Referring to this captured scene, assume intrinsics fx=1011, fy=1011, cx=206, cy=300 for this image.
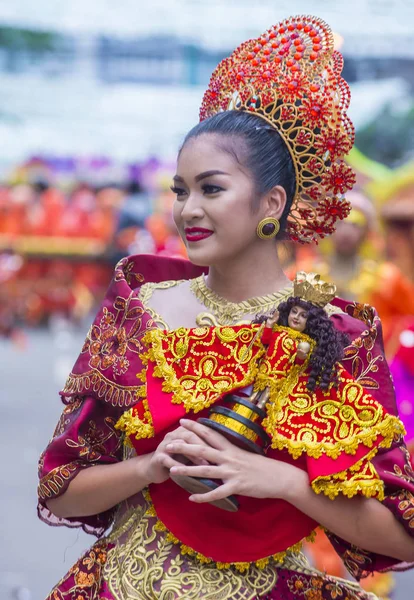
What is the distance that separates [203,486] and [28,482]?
4837 mm

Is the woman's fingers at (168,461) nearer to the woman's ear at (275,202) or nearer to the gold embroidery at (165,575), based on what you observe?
the gold embroidery at (165,575)

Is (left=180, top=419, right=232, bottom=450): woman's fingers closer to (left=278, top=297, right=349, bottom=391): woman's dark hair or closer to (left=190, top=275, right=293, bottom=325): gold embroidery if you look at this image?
(left=278, top=297, right=349, bottom=391): woman's dark hair

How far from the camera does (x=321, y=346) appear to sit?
1.86 meters

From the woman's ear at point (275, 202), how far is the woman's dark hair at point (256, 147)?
13mm

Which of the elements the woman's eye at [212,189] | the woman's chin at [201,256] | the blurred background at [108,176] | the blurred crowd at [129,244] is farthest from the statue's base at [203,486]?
the blurred crowd at [129,244]

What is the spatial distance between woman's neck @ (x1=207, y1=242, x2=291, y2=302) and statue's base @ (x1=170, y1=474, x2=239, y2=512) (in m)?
0.48

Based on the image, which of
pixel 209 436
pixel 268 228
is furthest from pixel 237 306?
pixel 209 436

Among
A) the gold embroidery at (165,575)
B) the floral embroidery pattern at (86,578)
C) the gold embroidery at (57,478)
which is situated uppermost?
the gold embroidery at (57,478)

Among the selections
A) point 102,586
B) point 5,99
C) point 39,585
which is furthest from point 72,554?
point 5,99

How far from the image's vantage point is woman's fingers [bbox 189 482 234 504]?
1790mm

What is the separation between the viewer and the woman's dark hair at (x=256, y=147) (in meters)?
2.09

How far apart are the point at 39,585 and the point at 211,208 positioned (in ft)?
10.1

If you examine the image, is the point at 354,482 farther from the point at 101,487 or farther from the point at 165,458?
the point at 101,487

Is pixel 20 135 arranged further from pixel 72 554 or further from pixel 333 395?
pixel 333 395
